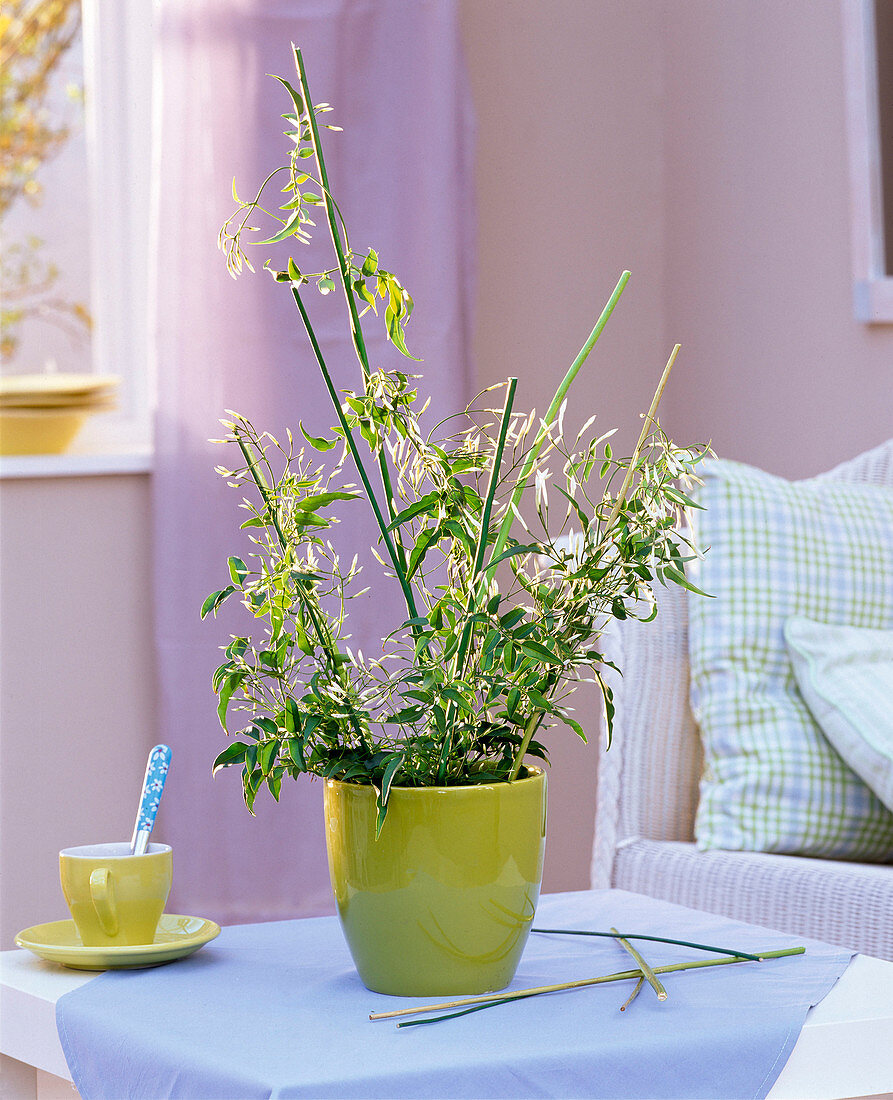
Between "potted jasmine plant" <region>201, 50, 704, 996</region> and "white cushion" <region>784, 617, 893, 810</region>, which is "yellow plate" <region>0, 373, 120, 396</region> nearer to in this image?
"white cushion" <region>784, 617, 893, 810</region>

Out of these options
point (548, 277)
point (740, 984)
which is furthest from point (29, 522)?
point (740, 984)

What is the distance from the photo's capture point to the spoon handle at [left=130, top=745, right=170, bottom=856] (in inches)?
36.4

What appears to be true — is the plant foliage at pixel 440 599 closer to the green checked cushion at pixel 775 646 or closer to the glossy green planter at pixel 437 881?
the glossy green planter at pixel 437 881

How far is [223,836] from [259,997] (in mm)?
1282

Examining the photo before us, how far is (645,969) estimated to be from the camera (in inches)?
33.6

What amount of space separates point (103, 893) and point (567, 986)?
0.98 ft

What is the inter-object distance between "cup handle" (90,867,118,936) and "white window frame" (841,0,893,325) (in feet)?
5.16

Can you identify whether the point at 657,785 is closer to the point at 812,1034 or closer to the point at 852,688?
the point at 852,688

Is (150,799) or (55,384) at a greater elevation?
(55,384)

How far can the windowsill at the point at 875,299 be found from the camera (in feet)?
6.83

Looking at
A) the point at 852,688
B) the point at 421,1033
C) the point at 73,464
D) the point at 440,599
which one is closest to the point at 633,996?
the point at 421,1033

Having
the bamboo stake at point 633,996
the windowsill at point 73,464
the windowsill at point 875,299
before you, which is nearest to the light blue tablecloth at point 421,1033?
the bamboo stake at point 633,996

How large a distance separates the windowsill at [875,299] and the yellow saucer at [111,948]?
1.51 meters

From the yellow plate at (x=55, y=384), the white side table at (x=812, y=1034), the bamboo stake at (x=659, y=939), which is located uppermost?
the yellow plate at (x=55, y=384)
